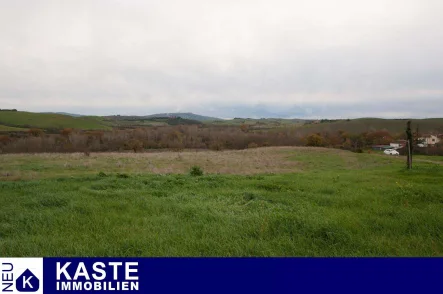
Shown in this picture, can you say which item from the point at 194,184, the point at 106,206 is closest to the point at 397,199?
the point at 194,184

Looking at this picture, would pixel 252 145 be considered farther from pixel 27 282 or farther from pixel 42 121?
pixel 27 282

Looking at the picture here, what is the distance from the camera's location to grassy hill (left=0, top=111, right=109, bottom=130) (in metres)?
76.1

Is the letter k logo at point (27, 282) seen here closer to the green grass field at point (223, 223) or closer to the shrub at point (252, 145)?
the green grass field at point (223, 223)

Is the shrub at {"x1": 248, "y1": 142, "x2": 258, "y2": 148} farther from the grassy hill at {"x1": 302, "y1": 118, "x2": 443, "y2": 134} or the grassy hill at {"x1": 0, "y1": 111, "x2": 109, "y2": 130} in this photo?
the grassy hill at {"x1": 0, "y1": 111, "x2": 109, "y2": 130}

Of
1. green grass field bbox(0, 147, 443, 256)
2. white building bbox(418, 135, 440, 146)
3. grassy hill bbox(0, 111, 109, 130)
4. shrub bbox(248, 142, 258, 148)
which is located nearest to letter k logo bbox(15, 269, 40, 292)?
green grass field bbox(0, 147, 443, 256)

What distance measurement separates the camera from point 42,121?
83500mm

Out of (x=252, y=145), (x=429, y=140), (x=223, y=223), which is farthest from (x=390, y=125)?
(x=223, y=223)

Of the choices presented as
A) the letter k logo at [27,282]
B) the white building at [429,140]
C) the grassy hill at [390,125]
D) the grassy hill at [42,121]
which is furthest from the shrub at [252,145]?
the letter k logo at [27,282]

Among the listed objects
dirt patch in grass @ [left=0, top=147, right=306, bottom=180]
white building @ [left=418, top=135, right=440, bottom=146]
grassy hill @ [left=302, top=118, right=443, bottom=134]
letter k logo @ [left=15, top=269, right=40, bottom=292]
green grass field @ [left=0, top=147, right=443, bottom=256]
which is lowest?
dirt patch in grass @ [left=0, top=147, right=306, bottom=180]

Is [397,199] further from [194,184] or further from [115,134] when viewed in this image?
[115,134]

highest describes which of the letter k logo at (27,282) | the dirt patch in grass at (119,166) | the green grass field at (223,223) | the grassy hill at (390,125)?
the grassy hill at (390,125)

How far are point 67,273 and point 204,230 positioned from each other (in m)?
2.47

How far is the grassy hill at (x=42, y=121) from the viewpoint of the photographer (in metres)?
76.1

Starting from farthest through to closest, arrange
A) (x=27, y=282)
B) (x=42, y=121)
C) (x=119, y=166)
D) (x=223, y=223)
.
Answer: (x=42, y=121), (x=119, y=166), (x=223, y=223), (x=27, y=282)
